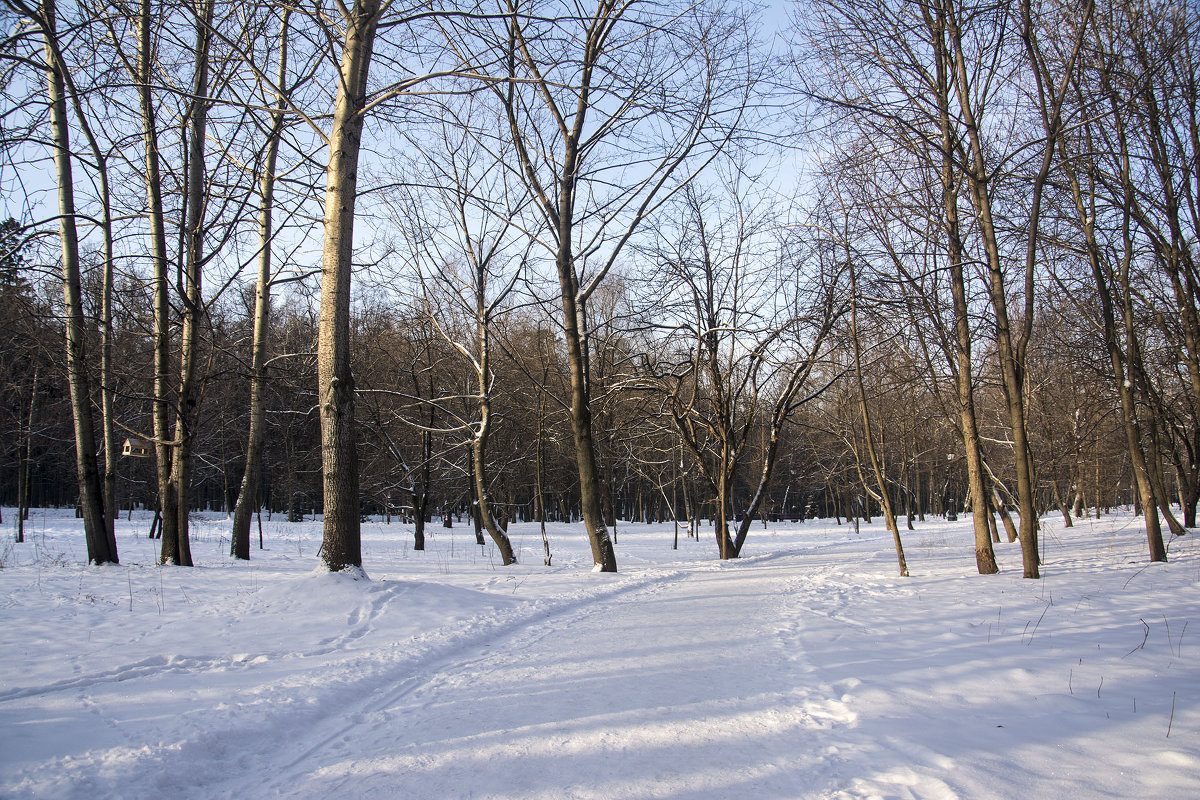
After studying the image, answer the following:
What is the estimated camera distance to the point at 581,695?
4590mm

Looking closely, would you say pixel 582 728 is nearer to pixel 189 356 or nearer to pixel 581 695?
pixel 581 695

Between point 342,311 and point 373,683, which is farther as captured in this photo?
point 342,311

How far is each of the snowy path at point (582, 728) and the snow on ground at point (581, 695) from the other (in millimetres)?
20

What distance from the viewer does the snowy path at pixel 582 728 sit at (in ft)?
10.4

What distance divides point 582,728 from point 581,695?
2.26 feet

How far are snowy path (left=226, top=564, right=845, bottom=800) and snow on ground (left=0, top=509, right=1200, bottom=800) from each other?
0.02 metres

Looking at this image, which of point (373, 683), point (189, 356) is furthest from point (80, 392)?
point (373, 683)

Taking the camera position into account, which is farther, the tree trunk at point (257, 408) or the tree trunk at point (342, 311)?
the tree trunk at point (257, 408)

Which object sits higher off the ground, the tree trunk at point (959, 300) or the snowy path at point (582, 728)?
the tree trunk at point (959, 300)

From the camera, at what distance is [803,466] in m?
62.0

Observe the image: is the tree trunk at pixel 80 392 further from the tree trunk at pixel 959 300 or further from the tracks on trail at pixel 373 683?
the tree trunk at pixel 959 300

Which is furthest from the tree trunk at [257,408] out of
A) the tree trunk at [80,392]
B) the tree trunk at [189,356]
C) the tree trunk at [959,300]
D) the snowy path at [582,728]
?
the tree trunk at [959,300]

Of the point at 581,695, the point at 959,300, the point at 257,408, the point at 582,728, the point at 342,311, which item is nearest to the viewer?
the point at 582,728

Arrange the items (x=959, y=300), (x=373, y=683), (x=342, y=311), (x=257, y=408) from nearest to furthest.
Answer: (x=373, y=683) < (x=342, y=311) < (x=959, y=300) < (x=257, y=408)
